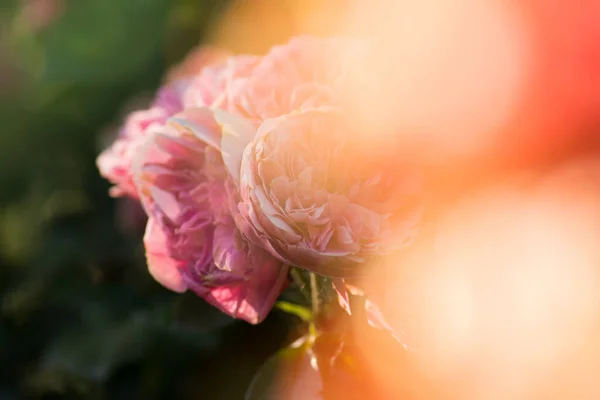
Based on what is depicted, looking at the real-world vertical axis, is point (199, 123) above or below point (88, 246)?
above

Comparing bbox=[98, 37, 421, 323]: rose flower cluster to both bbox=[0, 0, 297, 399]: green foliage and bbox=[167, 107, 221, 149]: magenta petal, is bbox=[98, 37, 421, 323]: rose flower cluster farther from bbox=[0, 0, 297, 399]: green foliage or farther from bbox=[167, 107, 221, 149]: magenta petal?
bbox=[0, 0, 297, 399]: green foliage

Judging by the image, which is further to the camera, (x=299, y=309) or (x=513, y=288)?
(x=299, y=309)

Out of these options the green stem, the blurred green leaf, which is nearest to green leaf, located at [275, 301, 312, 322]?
the green stem

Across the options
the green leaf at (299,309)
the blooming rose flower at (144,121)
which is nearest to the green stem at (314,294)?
the green leaf at (299,309)

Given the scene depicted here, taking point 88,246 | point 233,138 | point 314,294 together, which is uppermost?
point 233,138

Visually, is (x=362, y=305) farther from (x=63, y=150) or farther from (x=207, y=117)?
(x=63, y=150)

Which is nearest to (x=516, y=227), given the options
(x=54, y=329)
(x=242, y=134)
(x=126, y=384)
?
(x=242, y=134)

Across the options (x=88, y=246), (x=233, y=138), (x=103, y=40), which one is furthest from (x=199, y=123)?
(x=103, y=40)

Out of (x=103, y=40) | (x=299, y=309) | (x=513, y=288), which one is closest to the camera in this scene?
(x=513, y=288)

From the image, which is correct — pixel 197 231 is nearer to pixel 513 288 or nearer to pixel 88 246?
pixel 513 288

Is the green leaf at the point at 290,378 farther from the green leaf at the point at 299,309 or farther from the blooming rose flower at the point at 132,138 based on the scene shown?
the blooming rose flower at the point at 132,138
